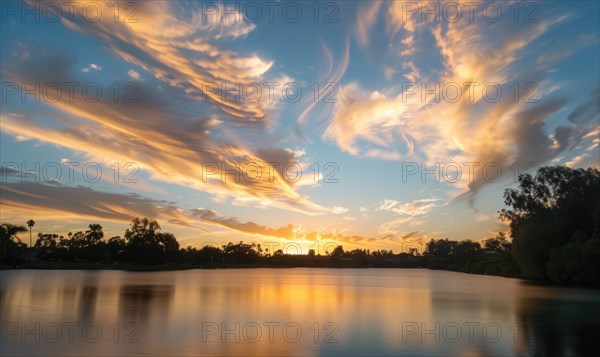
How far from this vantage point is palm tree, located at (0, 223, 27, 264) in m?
90.5

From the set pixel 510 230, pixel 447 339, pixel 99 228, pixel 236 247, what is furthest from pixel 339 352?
pixel 236 247

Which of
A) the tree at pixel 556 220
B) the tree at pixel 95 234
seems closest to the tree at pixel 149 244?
the tree at pixel 95 234

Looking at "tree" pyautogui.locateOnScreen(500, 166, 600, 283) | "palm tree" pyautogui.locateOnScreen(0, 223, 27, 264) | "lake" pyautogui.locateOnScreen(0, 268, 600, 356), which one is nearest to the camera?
"lake" pyautogui.locateOnScreen(0, 268, 600, 356)

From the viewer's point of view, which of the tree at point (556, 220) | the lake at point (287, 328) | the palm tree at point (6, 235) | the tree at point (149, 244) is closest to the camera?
the lake at point (287, 328)

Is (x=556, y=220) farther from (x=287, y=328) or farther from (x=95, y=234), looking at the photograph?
(x=95, y=234)

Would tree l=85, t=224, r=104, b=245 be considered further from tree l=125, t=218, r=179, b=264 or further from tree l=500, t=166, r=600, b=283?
tree l=500, t=166, r=600, b=283

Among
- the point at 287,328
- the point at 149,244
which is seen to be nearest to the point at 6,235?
the point at 149,244

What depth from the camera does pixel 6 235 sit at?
90500mm

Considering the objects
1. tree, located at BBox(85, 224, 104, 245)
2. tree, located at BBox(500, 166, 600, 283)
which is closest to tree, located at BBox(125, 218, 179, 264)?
tree, located at BBox(85, 224, 104, 245)

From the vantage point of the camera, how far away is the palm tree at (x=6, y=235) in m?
90.5

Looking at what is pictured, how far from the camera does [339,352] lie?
15.2 m

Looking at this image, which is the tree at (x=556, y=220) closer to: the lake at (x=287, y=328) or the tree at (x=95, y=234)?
the lake at (x=287, y=328)

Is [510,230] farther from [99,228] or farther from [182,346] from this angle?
[99,228]

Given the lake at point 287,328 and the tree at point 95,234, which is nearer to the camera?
the lake at point 287,328
